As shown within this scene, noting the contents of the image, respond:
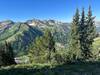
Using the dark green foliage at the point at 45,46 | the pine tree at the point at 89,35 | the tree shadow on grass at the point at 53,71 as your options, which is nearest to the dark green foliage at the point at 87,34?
the pine tree at the point at 89,35

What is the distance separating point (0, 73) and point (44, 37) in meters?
63.7

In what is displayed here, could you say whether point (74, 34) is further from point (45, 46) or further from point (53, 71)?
point (53, 71)

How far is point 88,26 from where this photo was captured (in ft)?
235

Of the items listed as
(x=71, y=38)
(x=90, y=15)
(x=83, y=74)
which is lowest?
(x=83, y=74)

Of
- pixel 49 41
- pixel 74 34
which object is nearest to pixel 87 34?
pixel 74 34

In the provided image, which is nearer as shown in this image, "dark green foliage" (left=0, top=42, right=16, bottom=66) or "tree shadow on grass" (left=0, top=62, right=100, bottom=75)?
"tree shadow on grass" (left=0, top=62, right=100, bottom=75)

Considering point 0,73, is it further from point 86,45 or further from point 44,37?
point 44,37

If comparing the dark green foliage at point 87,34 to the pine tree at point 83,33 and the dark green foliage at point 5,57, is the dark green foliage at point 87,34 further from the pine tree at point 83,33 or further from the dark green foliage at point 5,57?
the dark green foliage at point 5,57

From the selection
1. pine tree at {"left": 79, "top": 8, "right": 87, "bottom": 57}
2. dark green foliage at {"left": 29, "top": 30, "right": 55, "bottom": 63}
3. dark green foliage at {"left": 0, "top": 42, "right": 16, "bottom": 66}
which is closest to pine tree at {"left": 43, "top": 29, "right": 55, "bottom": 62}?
dark green foliage at {"left": 29, "top": 30, "right": 55, "bottom": 63}

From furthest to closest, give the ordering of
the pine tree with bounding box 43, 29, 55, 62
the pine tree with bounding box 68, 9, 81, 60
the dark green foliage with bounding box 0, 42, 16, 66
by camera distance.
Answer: the pine tree with bounding box 43, 29, 55, 62 → the dark green foliage with bounding box 0, 42, 16, 66 → the pine tree with bounding box 68, 9, 81, 60

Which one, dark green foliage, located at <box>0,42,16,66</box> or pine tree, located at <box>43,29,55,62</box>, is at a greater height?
pine tree, located at <box>43,29,55,62</box>

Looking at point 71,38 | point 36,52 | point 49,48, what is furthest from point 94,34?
point 36,52

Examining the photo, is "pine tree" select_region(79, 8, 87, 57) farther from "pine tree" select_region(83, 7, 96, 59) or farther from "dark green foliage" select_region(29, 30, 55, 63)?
"dark green foliage" select_region(29, 30, 55, 63)

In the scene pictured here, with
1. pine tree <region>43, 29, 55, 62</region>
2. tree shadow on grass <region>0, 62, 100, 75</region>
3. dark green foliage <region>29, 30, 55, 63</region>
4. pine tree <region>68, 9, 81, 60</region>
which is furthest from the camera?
pine tree <region>43, 29, 55, 62</region>
